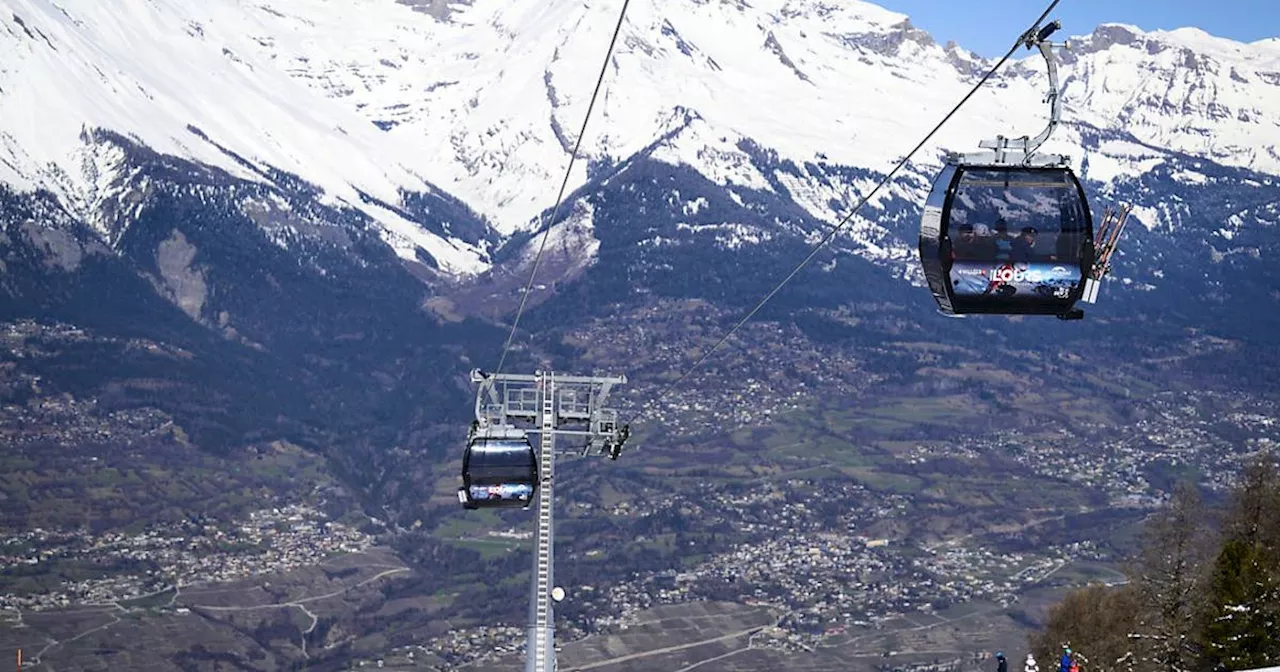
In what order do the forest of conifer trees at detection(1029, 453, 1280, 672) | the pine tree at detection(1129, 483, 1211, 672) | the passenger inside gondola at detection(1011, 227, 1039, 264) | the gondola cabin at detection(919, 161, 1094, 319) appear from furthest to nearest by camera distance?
the pine tree at detection(1129, 483, 1211, 672) → the forest of conifer trees at detection(1029, 453, 1280, 672) → the passenger inside gondola at detection(1011, 227, 1039, 264) → the gondola cabin at detection(919, 161, 1094, 319)

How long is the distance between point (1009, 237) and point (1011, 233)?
0.06m

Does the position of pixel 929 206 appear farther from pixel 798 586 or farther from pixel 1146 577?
pixel 798 586

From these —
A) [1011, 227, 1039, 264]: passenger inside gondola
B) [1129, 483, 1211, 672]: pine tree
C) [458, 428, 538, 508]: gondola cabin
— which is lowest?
[1129, 483, 1211, 672]: pine tree

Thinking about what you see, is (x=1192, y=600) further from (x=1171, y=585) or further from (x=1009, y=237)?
(x=1009, y=237)

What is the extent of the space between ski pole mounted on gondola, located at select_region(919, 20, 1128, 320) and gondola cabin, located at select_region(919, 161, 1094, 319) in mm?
13

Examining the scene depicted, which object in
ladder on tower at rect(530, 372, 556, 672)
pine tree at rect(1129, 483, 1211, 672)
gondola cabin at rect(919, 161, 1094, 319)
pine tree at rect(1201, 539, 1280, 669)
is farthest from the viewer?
pine tree at rect(1129, 483, 1211, 672)

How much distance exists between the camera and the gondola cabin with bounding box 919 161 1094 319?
2417 cm

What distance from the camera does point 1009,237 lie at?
958 inches

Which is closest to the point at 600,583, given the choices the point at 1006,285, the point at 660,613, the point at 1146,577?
the point at 660,613

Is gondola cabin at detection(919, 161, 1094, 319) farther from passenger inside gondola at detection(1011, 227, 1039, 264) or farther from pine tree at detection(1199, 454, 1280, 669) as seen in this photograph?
pine tree at detection(1199, 454, 1280, 669)

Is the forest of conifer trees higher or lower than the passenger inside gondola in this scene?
lower

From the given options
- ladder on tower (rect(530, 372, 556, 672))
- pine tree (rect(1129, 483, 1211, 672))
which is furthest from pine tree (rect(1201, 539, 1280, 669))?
ladder on tower (rect(530, 372, 556, 672))

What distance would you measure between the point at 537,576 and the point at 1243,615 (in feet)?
53.1

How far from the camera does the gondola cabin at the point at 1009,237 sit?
2417 cm
